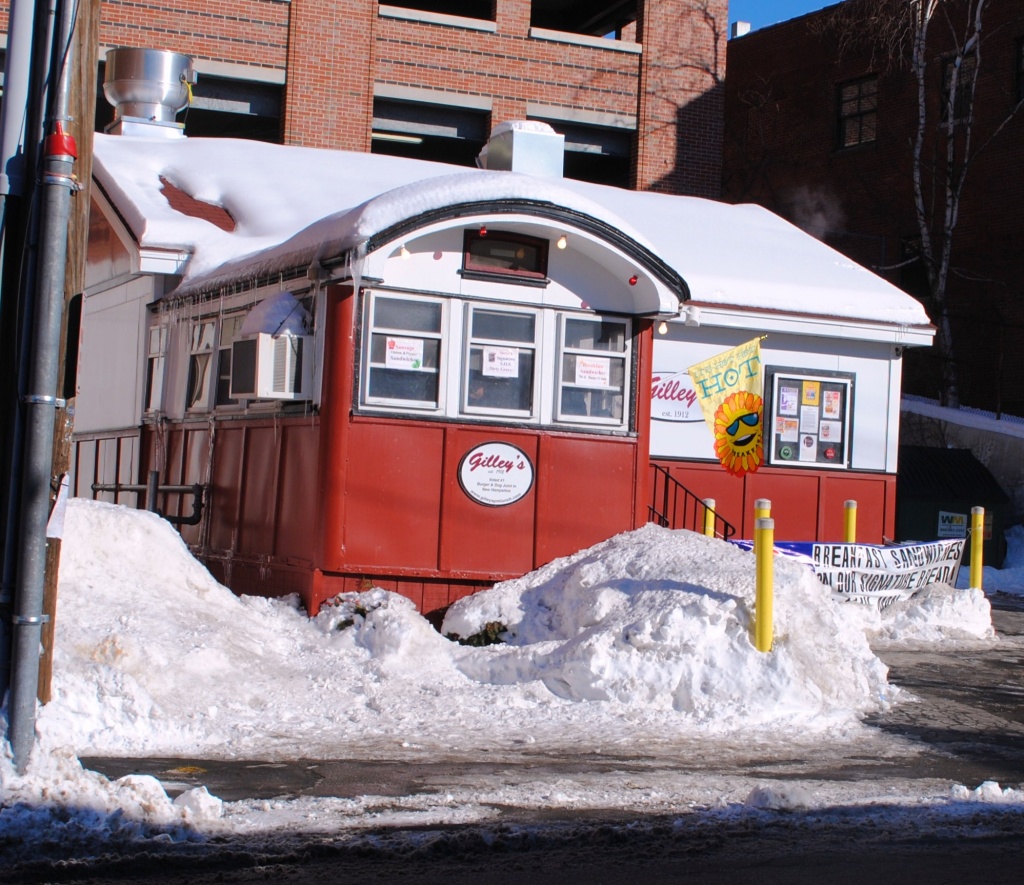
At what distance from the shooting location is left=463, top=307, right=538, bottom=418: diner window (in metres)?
11.4

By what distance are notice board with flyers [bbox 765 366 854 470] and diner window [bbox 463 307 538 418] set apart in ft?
18.5

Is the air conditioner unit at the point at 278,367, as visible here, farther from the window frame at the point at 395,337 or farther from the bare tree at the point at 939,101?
the bare tree at the point at 939,101

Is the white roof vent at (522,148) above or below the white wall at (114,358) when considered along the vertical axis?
above

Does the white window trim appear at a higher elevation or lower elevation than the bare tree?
lower

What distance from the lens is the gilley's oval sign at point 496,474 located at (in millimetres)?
11359

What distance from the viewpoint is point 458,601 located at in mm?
11023

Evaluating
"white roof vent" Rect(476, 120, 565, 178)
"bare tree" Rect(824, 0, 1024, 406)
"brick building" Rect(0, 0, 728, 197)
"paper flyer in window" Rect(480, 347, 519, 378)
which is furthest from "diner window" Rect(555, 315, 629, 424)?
"brick building" Rect(0, 0, 728, 197)

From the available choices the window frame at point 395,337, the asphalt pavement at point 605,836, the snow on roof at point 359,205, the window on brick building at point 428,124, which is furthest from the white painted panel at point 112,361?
the window on brick building at point 428,124

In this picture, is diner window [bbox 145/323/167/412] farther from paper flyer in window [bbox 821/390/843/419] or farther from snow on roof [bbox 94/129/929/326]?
paper flyer in window [bbox 821/390/843/419]

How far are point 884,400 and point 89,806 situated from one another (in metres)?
13.3

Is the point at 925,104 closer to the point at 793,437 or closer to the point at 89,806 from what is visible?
the point at 793,437

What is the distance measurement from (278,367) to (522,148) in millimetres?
8345

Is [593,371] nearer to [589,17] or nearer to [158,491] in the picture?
[158,491]

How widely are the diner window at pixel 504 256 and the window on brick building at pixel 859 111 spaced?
2150 cm
